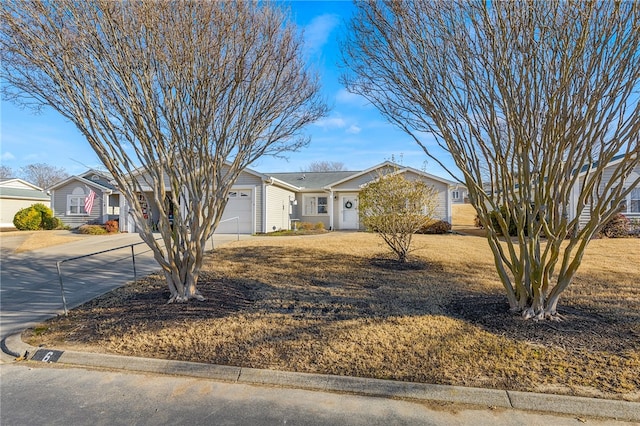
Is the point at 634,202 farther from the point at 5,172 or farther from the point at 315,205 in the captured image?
the point at 5,172

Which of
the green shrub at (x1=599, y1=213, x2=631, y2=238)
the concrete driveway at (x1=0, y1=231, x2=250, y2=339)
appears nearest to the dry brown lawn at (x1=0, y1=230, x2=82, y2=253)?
the concrete driveway at (x1=0, y1=231, x2=250, y2=339)

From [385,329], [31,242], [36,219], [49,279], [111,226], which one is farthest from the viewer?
[36,219]

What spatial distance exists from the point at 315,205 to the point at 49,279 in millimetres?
15884

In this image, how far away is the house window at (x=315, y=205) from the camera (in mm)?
22734

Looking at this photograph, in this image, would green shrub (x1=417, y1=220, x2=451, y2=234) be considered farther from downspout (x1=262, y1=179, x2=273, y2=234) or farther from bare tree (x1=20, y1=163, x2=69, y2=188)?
bare tree (x1=20, y1=163, x2=69, y2=188)

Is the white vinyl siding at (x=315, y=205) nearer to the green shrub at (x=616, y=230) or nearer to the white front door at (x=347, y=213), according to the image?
the white front door at (x=347, y=213)

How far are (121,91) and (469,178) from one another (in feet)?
16.7

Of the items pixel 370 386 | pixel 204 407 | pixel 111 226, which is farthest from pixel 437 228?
pixel 111 226

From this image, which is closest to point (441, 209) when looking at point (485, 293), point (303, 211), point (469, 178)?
point (303, 211)

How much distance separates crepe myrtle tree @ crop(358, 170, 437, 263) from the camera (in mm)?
8898

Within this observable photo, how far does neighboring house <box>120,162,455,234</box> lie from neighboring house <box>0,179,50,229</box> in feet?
44.6

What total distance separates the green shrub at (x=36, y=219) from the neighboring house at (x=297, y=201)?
4.67 metres

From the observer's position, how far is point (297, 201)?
922 inches

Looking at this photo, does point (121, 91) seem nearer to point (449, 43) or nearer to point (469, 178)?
point (449, 43)
